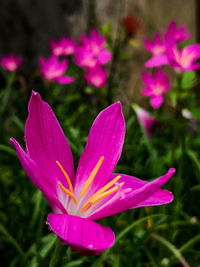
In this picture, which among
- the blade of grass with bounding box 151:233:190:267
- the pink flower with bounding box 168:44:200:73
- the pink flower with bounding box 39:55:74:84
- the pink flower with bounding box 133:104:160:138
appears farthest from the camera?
the pink flower with bounding box 39:55:74:84

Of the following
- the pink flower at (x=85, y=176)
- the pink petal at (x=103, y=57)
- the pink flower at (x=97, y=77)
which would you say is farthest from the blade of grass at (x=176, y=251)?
the pink petal at (x=103, y=57)

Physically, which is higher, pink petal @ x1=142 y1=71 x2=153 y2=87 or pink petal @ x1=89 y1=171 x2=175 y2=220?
pink petal @ x1=89 y1=171 x2=175 y2=220

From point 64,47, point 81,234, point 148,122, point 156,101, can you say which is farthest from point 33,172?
point 64,47

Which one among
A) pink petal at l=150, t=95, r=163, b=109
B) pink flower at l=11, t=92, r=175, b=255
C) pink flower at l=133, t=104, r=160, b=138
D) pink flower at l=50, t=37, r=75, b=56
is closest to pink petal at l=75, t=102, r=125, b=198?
pink flower at l=11, t=92, r=175, b=255

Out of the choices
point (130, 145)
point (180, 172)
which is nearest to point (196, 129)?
point (130, 145)

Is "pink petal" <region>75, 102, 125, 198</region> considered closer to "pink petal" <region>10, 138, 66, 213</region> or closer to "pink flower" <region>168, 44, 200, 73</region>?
→ "pink petal" <region>10, 138, 66, 213</region>

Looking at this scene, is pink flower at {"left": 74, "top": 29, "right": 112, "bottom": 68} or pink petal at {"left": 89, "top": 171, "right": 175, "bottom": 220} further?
pink flower at {"left": 74, "top": 29, "right": 112, "bottom": 68}

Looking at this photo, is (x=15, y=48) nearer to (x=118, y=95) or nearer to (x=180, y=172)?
(x=118, y=95)
